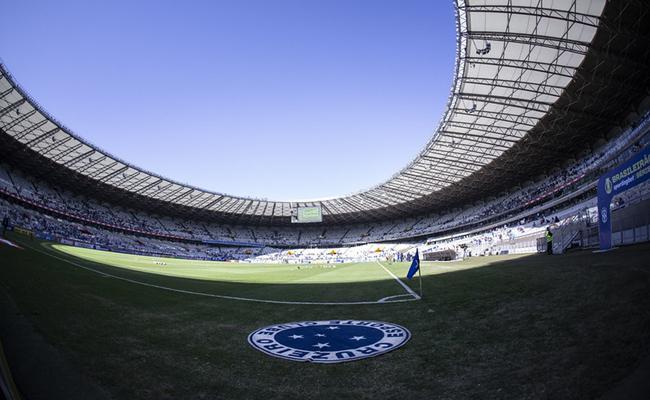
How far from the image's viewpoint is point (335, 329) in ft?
23.6

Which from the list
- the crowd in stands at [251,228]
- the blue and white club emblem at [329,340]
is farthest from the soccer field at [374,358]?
the crowd in stands at [251,228]

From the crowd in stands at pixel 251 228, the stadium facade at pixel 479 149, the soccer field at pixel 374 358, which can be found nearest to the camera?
the soccer field at pixel 374 358

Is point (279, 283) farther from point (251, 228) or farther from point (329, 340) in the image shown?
point (251, 228)

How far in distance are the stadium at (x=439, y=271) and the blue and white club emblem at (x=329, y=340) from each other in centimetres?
7

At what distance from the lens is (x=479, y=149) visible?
1959 inches

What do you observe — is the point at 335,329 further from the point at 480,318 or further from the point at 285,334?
the point at 480,318

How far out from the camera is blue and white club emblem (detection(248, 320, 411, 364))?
5374 millimetres

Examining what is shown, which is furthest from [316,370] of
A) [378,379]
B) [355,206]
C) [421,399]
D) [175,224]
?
[175,224]

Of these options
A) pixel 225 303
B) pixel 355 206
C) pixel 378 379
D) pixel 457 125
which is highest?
pixel 457 125

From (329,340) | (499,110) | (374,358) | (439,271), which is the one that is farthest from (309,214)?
(374,358)

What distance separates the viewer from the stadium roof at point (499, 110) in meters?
25.6

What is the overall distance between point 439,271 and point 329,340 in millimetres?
17905

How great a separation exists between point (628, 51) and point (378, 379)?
37.8 m

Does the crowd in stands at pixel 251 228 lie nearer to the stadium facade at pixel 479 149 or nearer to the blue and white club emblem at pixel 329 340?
the stadium facade at pixel 479 149
